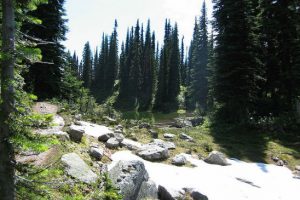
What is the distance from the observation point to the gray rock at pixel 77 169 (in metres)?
7.46

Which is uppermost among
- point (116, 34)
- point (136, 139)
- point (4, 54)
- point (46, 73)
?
point (116, 34)

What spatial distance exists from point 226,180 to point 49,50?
14.8m

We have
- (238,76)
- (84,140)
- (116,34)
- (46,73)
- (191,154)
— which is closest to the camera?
(84,140)

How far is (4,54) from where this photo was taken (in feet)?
11.9

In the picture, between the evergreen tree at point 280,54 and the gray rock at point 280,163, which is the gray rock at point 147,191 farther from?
the evergreen tree at point 280,54

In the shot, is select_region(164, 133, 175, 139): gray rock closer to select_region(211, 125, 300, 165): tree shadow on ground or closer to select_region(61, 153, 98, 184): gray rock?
select_region(211, 125, 300, 165): tree shadow on ground

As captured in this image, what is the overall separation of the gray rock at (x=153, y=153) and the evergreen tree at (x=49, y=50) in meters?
11.0

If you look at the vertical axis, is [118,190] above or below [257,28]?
below

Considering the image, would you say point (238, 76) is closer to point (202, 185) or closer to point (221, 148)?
point (221, 148)

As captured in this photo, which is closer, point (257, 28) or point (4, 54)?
point (4, 54)

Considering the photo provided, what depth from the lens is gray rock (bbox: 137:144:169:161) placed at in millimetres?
11625

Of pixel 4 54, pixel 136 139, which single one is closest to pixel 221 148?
pixel 136 139

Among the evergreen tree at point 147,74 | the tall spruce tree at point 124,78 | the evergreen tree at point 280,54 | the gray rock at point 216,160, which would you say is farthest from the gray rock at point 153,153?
the tall spruce tree at point 124,78

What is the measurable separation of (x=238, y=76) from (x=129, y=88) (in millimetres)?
61641
